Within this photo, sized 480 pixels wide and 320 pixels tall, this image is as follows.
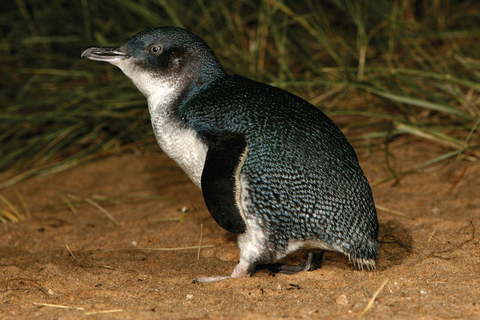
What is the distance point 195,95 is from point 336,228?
0.73 meters

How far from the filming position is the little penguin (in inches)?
81.7

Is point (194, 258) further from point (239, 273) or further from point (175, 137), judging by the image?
point (175, 137)

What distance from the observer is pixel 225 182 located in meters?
2.04

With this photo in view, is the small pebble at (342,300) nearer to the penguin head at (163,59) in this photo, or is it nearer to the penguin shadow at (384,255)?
the penguin shadow at (384,255)

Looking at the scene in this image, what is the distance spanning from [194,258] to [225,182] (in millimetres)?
708

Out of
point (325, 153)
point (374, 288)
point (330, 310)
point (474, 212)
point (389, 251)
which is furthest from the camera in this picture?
point (474, 212)

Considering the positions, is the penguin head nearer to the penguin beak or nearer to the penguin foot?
the penguin beak

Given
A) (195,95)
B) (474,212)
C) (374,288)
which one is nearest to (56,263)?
(195,95)

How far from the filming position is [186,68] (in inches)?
93.7

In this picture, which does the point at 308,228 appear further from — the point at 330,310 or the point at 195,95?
the point at 195,95

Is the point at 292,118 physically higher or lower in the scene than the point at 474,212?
higher

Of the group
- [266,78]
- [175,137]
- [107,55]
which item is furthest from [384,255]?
[266,78]

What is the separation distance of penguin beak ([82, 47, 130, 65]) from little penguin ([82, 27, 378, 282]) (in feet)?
0.21

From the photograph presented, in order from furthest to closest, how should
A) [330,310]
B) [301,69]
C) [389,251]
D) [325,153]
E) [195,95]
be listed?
[301,69] → [389,251] → [195,95] → [325,153] → [330,310]
